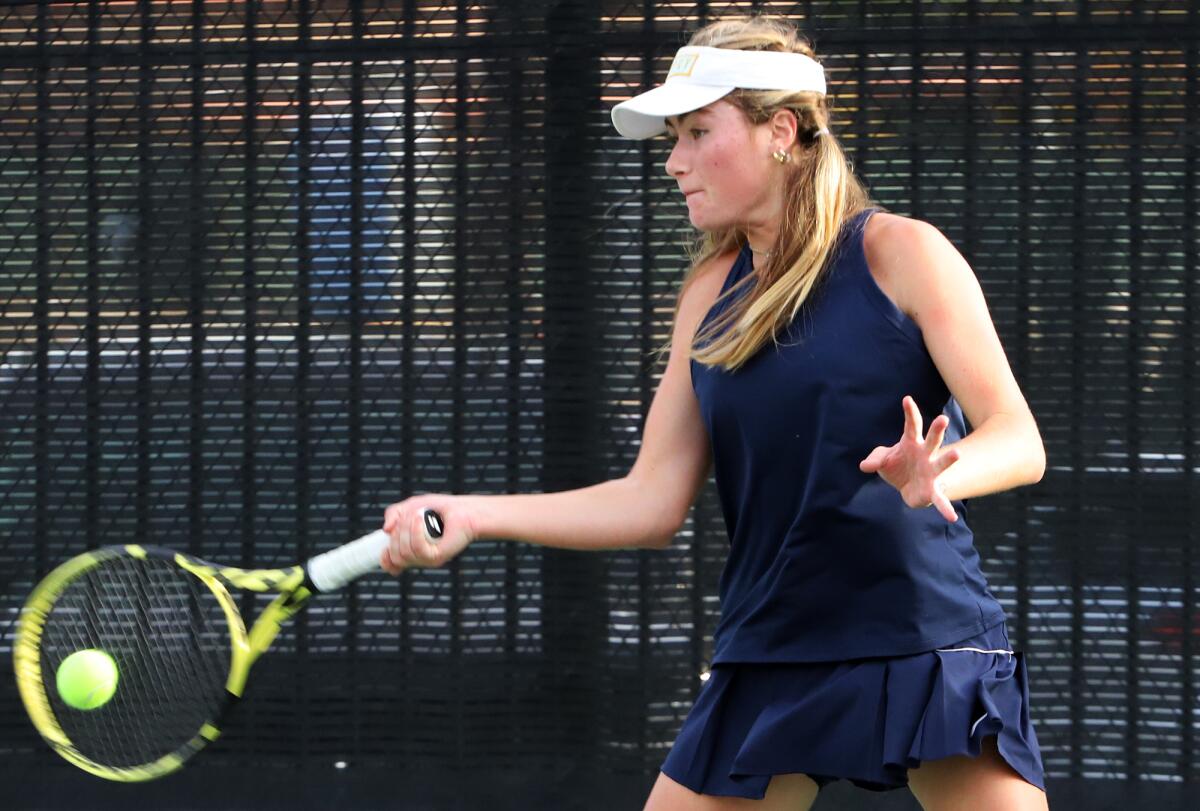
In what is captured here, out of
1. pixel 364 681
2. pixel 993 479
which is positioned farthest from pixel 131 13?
pixel 993 479

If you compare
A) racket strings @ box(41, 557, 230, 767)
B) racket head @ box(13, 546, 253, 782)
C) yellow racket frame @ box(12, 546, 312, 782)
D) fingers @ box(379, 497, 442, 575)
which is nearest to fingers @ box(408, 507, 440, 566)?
fingers @ box(379, 497, 442, 575)

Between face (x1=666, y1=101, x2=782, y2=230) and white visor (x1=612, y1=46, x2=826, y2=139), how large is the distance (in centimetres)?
3

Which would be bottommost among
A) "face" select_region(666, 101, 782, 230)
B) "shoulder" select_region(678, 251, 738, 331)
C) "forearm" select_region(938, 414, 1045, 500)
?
"forearm" select_region(938, 414, 1045, 500)

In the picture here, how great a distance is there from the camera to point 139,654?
9.16 feet

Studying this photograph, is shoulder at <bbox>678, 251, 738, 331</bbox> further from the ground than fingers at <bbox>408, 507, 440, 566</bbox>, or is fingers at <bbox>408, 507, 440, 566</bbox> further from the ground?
shoulder at <bbox>678, 251, 738, 331</bbox>

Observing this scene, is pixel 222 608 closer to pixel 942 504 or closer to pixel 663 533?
pixel 663 533

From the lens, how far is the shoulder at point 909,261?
6.84 ft

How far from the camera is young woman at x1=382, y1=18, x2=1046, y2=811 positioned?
6.75 ft

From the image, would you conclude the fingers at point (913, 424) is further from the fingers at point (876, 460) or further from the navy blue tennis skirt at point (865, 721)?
the navy blue tennis skirt at point (865, 721)

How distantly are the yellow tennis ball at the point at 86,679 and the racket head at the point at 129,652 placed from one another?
0.03 metres

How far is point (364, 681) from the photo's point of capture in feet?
12.4

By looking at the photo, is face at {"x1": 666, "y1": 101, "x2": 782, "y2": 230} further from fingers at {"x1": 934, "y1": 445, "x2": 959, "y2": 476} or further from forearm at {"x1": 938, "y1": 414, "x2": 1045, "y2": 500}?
fingers at {"x1": 934, "y1": 445, "x2": 959, "y2": 476}

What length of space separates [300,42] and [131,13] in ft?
1.42

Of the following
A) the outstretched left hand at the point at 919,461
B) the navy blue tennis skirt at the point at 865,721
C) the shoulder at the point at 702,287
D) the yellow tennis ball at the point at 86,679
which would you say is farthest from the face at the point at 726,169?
the yellow tennis ball at the point at 86,679
